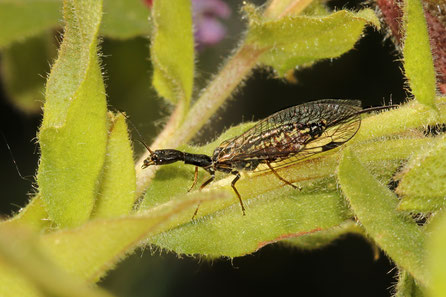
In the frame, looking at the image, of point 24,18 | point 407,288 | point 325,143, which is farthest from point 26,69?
point 407,288

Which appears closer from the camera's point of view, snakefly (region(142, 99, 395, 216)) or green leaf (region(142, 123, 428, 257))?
green leaf (region(142, 123, 428, 257))

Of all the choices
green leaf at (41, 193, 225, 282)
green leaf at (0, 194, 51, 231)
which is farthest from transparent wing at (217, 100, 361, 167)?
green leaf at (41, 193, 225, 282)

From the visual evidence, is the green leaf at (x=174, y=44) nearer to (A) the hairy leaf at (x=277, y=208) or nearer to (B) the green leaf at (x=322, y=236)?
(A) the hairy leaf at (x=277, y=208)

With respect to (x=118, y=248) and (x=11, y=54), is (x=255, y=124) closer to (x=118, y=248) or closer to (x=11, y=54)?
(x=118, y=248)

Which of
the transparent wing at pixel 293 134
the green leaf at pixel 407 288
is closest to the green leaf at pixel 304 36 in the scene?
the transparent wing at pixel 293 134

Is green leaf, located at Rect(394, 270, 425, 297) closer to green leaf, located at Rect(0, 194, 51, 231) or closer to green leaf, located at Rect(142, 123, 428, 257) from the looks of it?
green leaf, located at Rect(142, 123, 428, 257)
